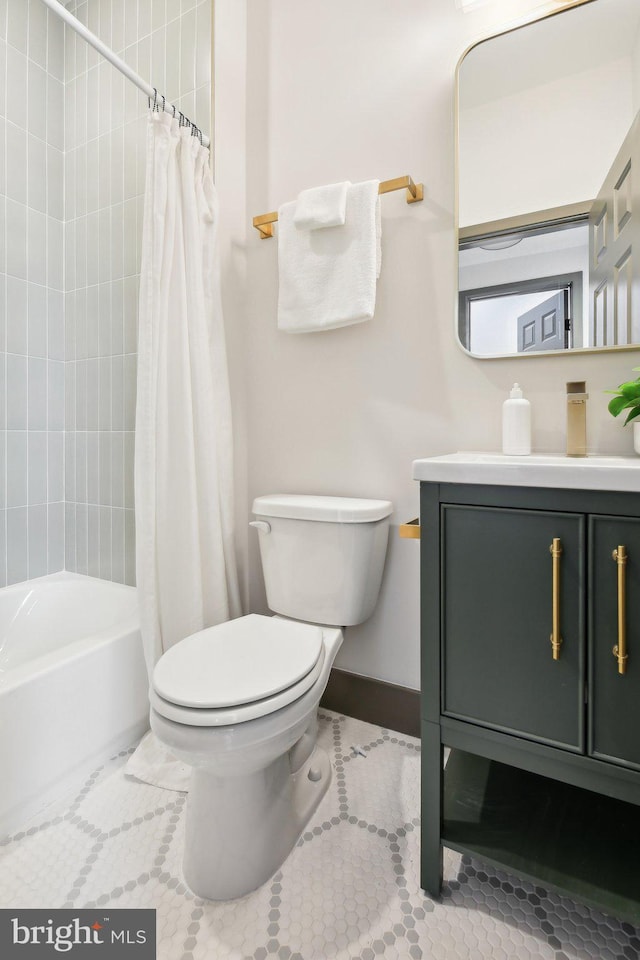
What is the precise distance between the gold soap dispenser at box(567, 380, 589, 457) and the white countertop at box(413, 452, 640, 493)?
330 millimetres

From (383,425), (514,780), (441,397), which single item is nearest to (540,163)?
(441,397)

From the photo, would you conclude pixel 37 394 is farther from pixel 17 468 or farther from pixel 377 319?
pixel 377 319

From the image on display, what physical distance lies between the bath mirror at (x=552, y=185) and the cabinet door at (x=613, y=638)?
0.63 meters

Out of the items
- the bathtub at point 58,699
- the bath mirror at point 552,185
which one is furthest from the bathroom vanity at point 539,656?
the bathtub at point 58,699

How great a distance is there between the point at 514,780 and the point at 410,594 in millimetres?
545

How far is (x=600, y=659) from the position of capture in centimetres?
84

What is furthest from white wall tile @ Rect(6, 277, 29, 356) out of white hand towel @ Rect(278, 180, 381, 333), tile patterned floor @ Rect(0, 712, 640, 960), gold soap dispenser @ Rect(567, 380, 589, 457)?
gold soap dispenser @ Rect(567, 380, 589, 457)

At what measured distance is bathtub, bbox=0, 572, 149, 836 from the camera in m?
1.21

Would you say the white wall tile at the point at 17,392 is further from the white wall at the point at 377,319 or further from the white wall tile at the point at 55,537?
the white wall at the point at 377,319

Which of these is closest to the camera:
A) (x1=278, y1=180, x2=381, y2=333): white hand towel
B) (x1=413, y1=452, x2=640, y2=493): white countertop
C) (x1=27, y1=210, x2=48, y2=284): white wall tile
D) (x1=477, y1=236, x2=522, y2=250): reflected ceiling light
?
(x1=413, y1=452, x2=640, y2=493): white countertop

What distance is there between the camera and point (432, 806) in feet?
3.29

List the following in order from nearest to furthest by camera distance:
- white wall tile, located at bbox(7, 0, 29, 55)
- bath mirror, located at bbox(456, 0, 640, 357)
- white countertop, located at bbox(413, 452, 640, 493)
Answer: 1. white countertop, located at bbox(413, 452, 640, 493)
2. bath mirror, located at bbox(456, 0, 640, 357)
3. white wall tile, located at bbox(7, 0, 29, 55)

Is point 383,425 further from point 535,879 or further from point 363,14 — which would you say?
point 363,14

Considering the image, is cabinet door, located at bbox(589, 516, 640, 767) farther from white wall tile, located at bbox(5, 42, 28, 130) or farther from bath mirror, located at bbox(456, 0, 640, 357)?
white wall tile, located at bbox(5, 42, 28, 130)
